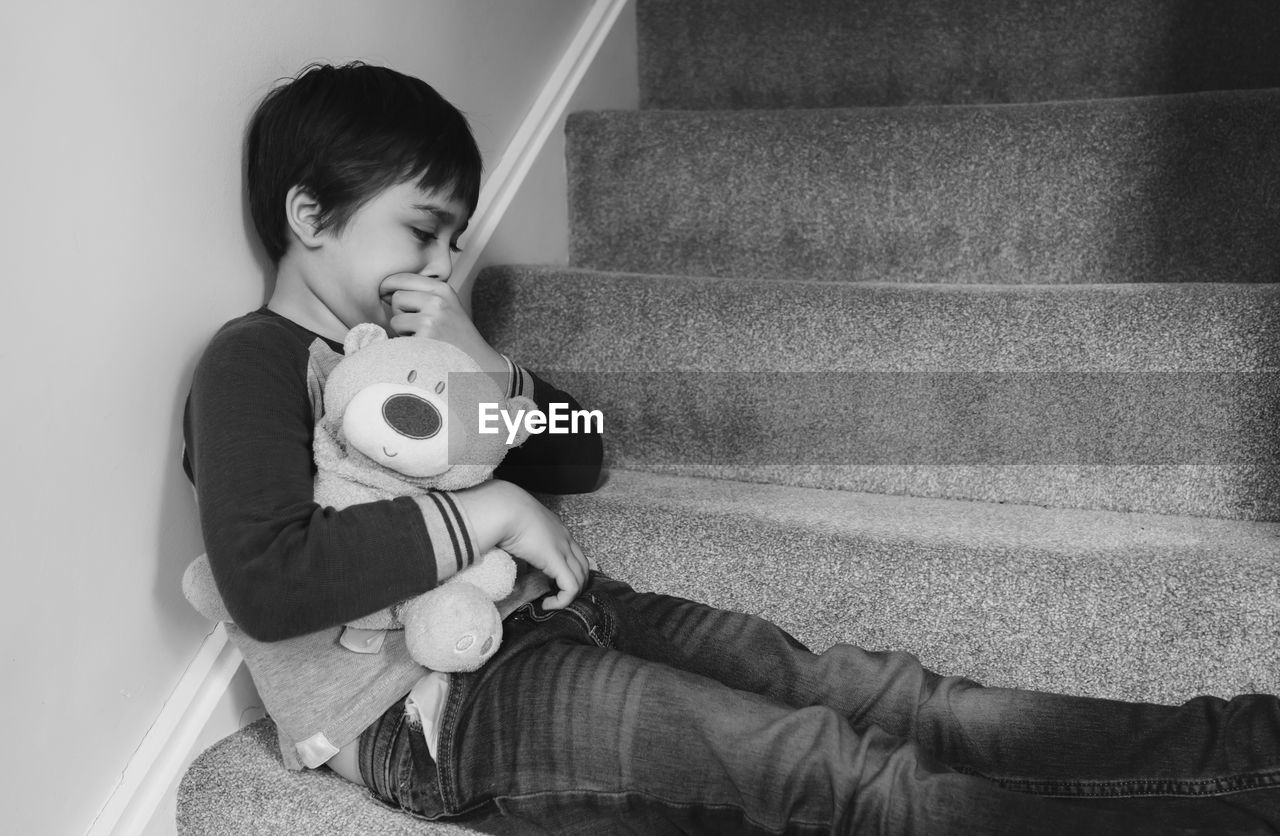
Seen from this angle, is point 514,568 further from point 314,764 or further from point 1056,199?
point 1056,199

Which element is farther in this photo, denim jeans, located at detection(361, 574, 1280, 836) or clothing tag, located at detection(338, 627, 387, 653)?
clothing tag, located at detection(338, 627, 387, 653)

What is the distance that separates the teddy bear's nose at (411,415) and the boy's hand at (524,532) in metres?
0.07

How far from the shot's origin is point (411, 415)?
2.65 feet

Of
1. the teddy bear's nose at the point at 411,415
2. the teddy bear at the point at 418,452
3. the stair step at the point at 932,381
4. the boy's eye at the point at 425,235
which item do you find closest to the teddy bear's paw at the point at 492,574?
the teddy bear at the point at 418,452

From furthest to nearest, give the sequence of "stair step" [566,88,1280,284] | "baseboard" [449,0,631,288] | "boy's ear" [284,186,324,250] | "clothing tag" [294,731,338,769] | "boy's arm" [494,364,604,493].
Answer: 1. "baseboard" [449,0,631,288]
2. "stair step" [566,88,1280,284]
3. "boy's arm" [494,364,604,493]
4. "boy's ear" [284,186,324,250]
5. "clothing tag" [294,731,338,769]

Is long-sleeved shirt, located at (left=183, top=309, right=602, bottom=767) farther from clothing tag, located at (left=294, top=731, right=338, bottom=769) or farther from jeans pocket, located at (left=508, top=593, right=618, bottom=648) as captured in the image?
jeans pocket, located at (left=508, top=593, right=618, bottom=648)

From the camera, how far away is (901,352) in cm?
120

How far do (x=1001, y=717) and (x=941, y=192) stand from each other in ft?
2.63

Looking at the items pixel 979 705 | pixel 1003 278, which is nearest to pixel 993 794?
pixel 979 705

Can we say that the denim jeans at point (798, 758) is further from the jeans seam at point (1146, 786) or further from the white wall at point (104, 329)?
the white wall at point (104, 329)

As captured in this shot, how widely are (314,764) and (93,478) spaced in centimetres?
30

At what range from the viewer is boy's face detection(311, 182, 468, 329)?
1.00 meters

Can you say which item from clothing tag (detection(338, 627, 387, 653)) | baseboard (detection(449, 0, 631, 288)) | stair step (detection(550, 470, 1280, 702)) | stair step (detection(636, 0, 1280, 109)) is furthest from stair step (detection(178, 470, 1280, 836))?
stair step (detection(636, 0, 1280, 109))

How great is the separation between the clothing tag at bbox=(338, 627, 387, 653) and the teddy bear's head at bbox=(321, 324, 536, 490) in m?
0.14
